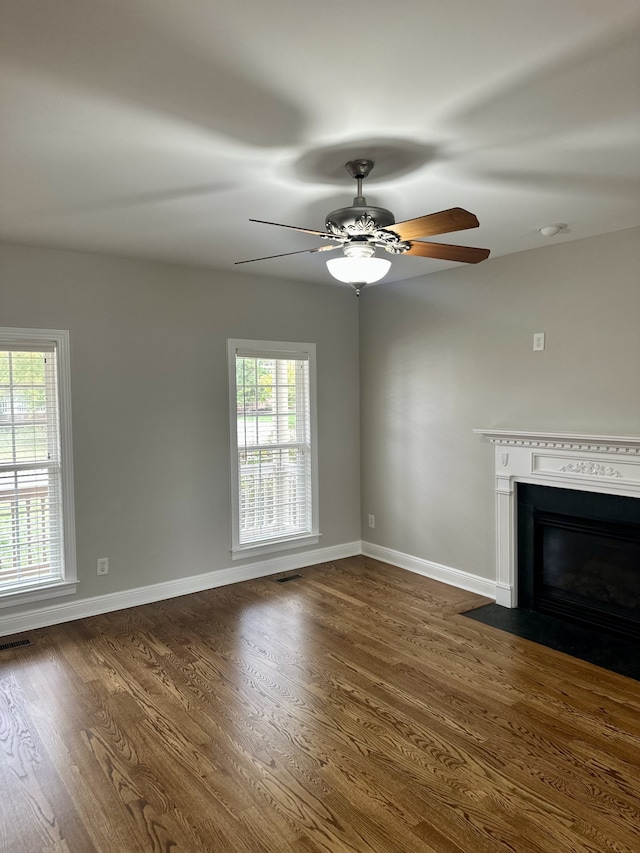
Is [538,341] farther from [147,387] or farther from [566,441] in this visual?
[147,387]

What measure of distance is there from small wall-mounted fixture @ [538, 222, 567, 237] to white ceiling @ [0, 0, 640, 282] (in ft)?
0.54

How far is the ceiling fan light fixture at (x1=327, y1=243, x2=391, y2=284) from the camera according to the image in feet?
8.23

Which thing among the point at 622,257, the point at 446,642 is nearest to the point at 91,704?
the point at 446,642

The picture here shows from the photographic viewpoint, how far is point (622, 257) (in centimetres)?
353

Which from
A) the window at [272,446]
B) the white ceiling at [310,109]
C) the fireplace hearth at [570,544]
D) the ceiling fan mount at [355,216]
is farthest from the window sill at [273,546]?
the ceiling fan mount at [355,216]

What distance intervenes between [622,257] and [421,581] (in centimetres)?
273

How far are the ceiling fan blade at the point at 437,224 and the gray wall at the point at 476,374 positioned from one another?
1.81m

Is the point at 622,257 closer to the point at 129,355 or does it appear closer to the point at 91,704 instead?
the point at 129,355

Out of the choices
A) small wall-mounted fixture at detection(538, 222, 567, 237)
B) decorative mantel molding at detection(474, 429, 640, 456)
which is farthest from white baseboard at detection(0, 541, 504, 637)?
small wall-mounted fixture at detection(538, 222, 567, 237)

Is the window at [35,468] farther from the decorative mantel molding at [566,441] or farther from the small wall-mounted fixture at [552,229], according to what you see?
the small wall-mounted fixture at [552,229]

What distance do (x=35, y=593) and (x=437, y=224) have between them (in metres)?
3.32

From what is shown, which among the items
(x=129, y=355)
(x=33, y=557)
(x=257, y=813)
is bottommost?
(x=257, y=813)

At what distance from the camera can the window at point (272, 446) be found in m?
4.71

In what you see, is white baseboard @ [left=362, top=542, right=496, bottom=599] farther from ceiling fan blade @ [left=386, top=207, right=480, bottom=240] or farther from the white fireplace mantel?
ceiling fan blade @ [left=386, top=207, right=480, bottom=240]
